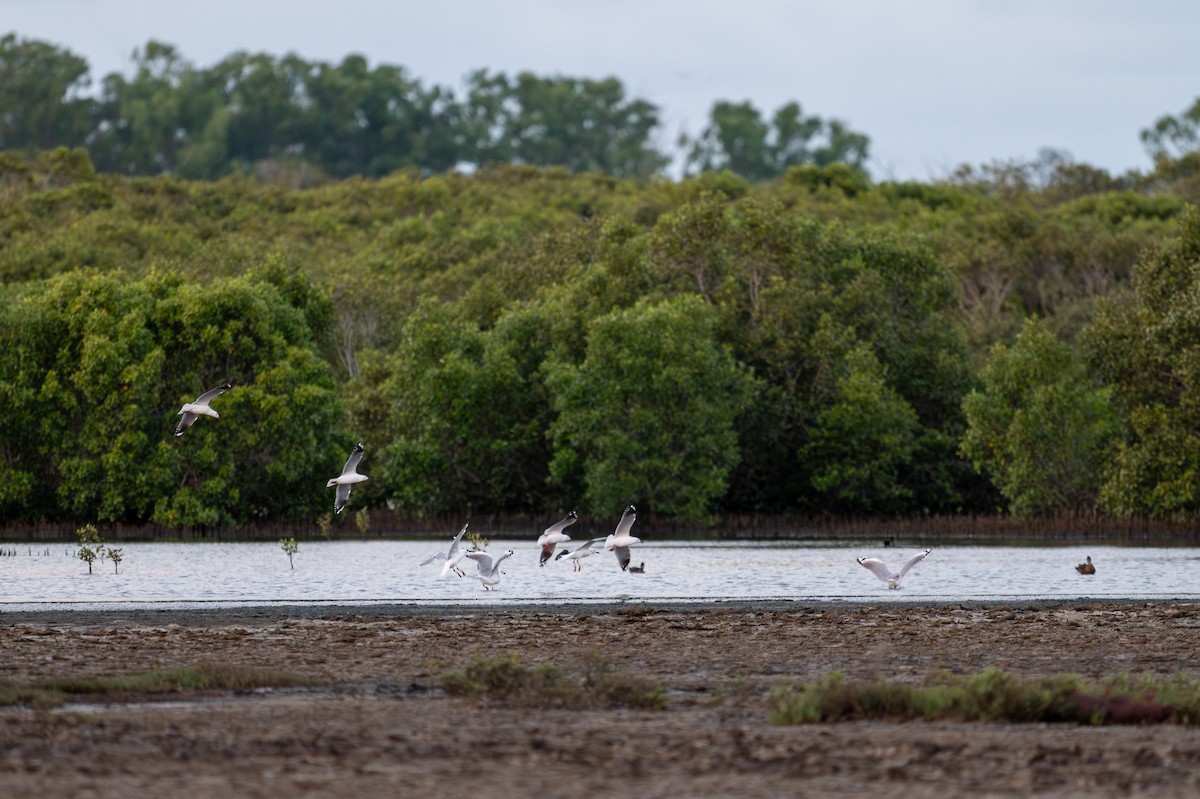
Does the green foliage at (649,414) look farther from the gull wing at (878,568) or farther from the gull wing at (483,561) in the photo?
the gull wing at (483,561)

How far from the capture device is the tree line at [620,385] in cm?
5816

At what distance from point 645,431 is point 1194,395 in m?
18.0

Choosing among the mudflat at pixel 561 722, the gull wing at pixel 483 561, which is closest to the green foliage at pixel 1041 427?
the gull wing at pixel 483 561

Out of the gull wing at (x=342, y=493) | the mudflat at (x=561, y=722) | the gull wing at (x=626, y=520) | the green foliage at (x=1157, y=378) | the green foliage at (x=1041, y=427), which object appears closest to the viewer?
the mudflat at (x=561, y=722)

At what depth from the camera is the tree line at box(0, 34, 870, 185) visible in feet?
587

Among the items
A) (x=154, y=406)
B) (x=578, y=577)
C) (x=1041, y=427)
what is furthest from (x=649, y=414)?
(x=578, y=577)

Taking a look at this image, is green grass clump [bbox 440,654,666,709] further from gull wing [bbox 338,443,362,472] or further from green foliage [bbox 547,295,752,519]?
green foliage [bbox 547,295,752,519]

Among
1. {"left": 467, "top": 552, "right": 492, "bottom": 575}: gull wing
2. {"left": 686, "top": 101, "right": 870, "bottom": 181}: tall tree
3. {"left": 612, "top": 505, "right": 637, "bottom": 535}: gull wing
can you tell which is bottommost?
{"left": 467, "top": 552, "right": 492, "bottom": 575}: gull wing

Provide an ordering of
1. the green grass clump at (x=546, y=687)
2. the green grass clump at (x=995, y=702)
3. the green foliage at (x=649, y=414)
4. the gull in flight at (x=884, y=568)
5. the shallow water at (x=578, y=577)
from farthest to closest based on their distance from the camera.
A: the green foliage at (x=649, y=414) < the gull in flight at (x=884, y=568) < the shallow water at (x=578, y=577) < the green grass clump at (x=546, y=687) < the green grass clump at (x=995, y=702)

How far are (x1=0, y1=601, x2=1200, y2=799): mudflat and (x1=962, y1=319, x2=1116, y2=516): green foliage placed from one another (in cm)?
3507

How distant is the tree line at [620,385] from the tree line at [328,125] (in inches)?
4051

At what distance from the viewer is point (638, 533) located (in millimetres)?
59500

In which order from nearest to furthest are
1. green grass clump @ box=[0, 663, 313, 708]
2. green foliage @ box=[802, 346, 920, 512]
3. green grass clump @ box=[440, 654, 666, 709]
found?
green grass clump @ box=[0, 663, 313, 708] → green grass clump @ box=[440, 654, 666, 709] → green foliage @ box=[802, 346, 920, 512]

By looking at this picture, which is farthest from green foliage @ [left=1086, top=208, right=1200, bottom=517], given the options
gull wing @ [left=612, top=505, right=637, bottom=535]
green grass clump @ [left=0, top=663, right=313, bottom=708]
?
green grass clump @ [left=0, top=663, right=313, bottom=708]
